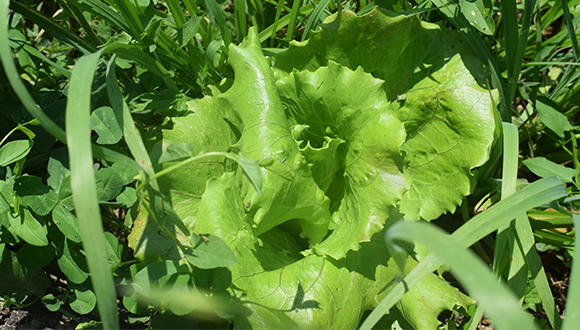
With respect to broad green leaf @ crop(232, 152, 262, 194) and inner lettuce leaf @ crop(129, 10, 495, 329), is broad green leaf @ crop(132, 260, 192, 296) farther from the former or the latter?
broad green leaf @ crop(232, 152, 262, 194)

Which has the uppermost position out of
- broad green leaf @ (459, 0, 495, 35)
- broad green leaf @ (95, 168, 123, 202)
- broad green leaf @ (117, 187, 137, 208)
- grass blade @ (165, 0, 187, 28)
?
grass blade @ (165, 0, 187, 28)

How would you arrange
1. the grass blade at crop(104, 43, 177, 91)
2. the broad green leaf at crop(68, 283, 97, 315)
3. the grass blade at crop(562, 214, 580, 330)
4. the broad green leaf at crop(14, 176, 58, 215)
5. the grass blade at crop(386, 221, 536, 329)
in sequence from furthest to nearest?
the broad green leaf at crop(68, 283, 97, 315), the broad green leaf at crop(14, 176, 58, 215), the grass blade at crop(104, 43, 177, 91), the grass blade at crop(562, 214, 580, 330), the grass blade at crop(386, 221, 536, 329)

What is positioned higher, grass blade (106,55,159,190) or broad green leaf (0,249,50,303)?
grass blade (106,55,159,190)

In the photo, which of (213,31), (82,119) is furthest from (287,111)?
(82,119)

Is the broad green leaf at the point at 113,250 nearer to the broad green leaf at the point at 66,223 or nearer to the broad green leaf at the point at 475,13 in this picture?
the broad green leaf at the point at 66,223

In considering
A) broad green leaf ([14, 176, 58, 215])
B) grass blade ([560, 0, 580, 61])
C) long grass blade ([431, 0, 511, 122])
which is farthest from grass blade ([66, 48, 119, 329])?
grass blade ([560, 0, 580, 61])

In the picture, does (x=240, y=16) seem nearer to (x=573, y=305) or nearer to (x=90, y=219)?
(x=90, y=219)

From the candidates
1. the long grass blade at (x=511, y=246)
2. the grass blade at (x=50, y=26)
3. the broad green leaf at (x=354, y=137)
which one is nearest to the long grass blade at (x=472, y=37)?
the long grass blade at (x=511, y=246)
